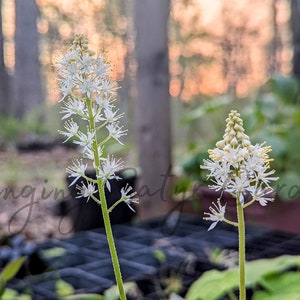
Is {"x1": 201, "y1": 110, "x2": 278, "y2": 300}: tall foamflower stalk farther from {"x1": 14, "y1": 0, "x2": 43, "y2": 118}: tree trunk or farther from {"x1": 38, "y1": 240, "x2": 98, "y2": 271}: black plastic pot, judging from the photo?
{"x1": 14, "y1": 0, "x2": 43, "y2": 118}: tree trunk

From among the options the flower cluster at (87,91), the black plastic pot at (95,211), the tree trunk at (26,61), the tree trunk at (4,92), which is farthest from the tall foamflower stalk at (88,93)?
the tree trunk at (4,92)

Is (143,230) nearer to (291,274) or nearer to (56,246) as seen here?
(56,246)

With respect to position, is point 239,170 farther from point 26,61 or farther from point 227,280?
point 26,61

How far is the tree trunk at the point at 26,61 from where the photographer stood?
11.5 ft

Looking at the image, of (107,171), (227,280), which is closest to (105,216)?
(107,171)

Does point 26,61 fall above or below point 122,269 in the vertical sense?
above

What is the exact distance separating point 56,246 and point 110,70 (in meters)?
1.02

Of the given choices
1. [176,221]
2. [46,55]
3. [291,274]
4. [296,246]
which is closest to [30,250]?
[176,221]

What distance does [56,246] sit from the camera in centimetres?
133

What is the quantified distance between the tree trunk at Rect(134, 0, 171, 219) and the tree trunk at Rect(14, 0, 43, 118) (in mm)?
1789

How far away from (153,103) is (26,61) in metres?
2.54

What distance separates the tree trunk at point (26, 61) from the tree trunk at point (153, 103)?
1.79 metres

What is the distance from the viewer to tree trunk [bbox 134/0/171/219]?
166 centimetres

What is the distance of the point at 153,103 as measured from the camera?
1683mm
